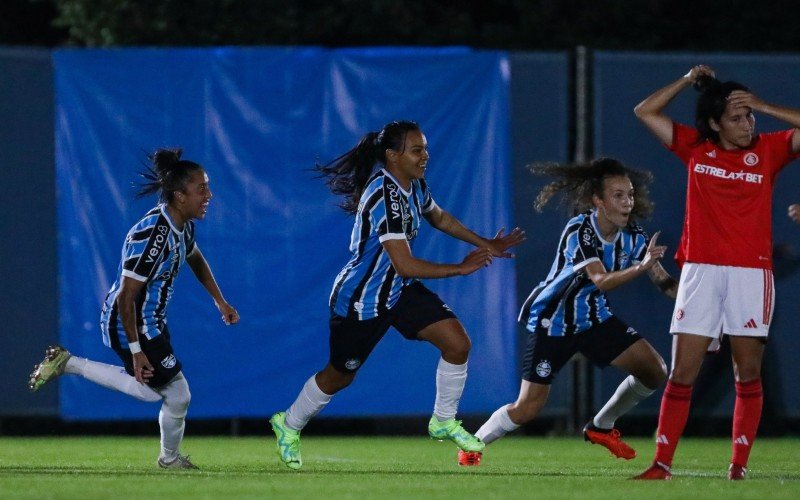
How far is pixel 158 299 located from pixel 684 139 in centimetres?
311

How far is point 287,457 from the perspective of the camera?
8766 mm

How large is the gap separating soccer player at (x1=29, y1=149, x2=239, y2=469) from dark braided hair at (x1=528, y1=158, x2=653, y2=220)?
236 cm

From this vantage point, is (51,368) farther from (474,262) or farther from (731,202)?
(731,202)

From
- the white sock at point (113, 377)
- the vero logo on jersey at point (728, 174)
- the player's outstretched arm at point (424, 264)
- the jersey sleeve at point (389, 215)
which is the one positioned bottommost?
the white sock at point (113, 377)

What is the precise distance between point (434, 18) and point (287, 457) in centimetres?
819

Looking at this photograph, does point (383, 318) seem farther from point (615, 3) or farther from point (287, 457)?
point (615, 3)

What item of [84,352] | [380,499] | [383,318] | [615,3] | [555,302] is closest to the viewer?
[380,499]

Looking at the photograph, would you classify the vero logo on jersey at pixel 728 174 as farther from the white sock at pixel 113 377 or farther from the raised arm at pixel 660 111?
the white sock at pixel 113 377

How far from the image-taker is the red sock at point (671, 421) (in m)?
7.56

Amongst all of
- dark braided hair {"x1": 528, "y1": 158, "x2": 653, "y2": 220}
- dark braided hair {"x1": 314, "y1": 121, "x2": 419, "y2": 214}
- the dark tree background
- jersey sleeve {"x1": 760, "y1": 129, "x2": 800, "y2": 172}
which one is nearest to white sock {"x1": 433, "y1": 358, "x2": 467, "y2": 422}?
dark braided hair {"x1": 314, "y1": 121, "x2": 419, "y2": 214}

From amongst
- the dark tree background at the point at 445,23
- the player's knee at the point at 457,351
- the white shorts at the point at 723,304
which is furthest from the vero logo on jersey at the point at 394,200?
the dark tree background at the point at 445,23

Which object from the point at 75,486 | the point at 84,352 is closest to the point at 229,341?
the point at 84,352

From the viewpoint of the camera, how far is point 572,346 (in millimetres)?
9305

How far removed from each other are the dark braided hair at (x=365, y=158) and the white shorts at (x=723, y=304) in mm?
1967
